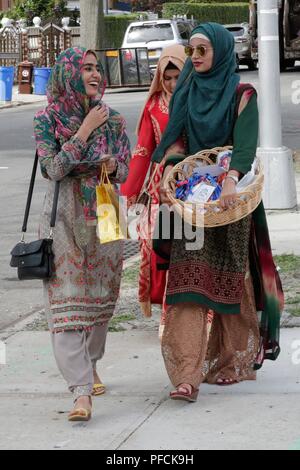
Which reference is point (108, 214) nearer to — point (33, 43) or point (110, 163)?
point (110, 163)

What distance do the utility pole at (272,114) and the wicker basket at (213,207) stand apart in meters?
5.81

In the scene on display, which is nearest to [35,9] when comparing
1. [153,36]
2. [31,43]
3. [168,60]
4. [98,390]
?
[31,43]

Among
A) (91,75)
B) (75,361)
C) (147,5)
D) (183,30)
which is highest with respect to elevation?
(147,5)

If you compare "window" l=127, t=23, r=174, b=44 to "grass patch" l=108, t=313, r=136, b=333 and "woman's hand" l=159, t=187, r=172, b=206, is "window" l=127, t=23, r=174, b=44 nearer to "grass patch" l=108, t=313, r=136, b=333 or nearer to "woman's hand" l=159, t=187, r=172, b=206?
"grass patch" l=108, t=313, r=136, b=333

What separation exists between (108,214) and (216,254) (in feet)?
1.94

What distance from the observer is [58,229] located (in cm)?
557

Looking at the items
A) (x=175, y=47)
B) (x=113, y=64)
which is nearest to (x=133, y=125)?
(x=113, y=64)

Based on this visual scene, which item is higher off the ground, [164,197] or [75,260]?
[164,197]

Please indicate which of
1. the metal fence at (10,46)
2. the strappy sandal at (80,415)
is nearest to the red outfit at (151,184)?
the strappy sandal at (80,415)

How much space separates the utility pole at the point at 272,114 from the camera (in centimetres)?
1145

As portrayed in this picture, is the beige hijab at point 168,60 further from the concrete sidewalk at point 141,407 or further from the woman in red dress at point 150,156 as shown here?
the concrete sidewalk at point 141,407

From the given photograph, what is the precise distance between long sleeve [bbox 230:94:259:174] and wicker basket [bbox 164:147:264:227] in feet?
0.29

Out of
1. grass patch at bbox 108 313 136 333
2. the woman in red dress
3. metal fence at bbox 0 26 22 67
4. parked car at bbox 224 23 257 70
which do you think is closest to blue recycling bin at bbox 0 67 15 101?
metal fence at bbox 0 26 22 67

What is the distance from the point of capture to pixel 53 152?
5551 mm
